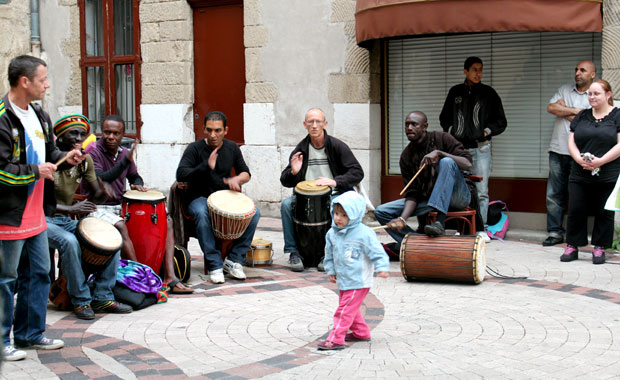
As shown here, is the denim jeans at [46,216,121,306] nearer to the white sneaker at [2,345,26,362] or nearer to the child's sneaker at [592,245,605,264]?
the white sneaker at [2,345,26,362]

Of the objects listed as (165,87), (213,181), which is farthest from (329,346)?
(165,87)

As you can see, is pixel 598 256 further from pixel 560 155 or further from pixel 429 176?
pixel 429 176

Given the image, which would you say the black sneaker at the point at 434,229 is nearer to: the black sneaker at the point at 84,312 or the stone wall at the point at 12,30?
the black sneaker at the point at 84,312

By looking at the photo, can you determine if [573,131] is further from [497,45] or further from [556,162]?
[497,45]

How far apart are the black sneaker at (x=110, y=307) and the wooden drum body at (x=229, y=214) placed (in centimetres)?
127

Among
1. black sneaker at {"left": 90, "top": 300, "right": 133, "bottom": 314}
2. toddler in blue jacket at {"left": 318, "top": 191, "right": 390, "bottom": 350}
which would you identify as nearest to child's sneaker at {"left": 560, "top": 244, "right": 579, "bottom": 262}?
toddler in blue jacket at {"left": 318, "top": 191, "right": 390, "bottom": 350}

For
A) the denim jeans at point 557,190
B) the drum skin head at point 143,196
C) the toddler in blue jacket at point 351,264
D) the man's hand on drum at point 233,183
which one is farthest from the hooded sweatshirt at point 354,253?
the denim jeans at point 557,190

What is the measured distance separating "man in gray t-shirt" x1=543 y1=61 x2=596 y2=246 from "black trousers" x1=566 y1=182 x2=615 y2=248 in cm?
81

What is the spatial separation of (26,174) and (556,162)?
5.64 m

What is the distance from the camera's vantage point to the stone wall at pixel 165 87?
11016 mm

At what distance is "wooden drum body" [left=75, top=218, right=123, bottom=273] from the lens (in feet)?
17.7

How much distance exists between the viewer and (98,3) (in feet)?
39.3

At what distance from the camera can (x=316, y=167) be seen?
7371 mm

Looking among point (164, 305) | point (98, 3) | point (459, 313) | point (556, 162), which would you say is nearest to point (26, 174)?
point (164, 305)
